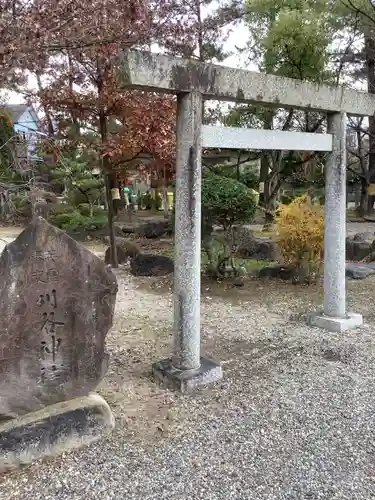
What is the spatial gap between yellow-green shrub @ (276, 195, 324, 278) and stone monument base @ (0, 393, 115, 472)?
14.1 ft

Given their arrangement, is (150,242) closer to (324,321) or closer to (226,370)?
(324,321)

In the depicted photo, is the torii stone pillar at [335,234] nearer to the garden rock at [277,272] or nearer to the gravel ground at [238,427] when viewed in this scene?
the gravel ground at [238,427]

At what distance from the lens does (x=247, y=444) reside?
107 inches

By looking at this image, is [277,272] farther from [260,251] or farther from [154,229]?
[154,229]

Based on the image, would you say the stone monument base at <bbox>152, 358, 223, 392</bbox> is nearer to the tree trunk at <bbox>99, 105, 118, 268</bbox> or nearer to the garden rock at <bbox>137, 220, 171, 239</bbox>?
the tree trunk at <bbox>99, 105, 118, 268</bbox>

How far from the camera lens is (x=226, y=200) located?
587 centimetres

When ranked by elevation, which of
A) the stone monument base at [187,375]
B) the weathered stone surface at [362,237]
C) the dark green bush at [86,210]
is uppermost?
the dark green bush at [86,210]

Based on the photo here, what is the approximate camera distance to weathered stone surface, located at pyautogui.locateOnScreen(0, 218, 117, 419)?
8.37 ft

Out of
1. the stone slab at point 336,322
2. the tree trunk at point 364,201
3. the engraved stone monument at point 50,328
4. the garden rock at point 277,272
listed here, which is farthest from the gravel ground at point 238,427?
the tree trunk at point 364,201

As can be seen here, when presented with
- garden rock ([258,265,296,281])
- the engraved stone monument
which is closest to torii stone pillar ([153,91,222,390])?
the engraved stone monument

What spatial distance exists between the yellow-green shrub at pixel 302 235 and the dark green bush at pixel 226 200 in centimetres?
71

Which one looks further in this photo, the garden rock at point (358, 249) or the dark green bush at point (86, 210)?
the dark green bush at point (86, 210)

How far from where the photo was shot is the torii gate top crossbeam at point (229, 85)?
3062mm

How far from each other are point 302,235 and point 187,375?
352cm
